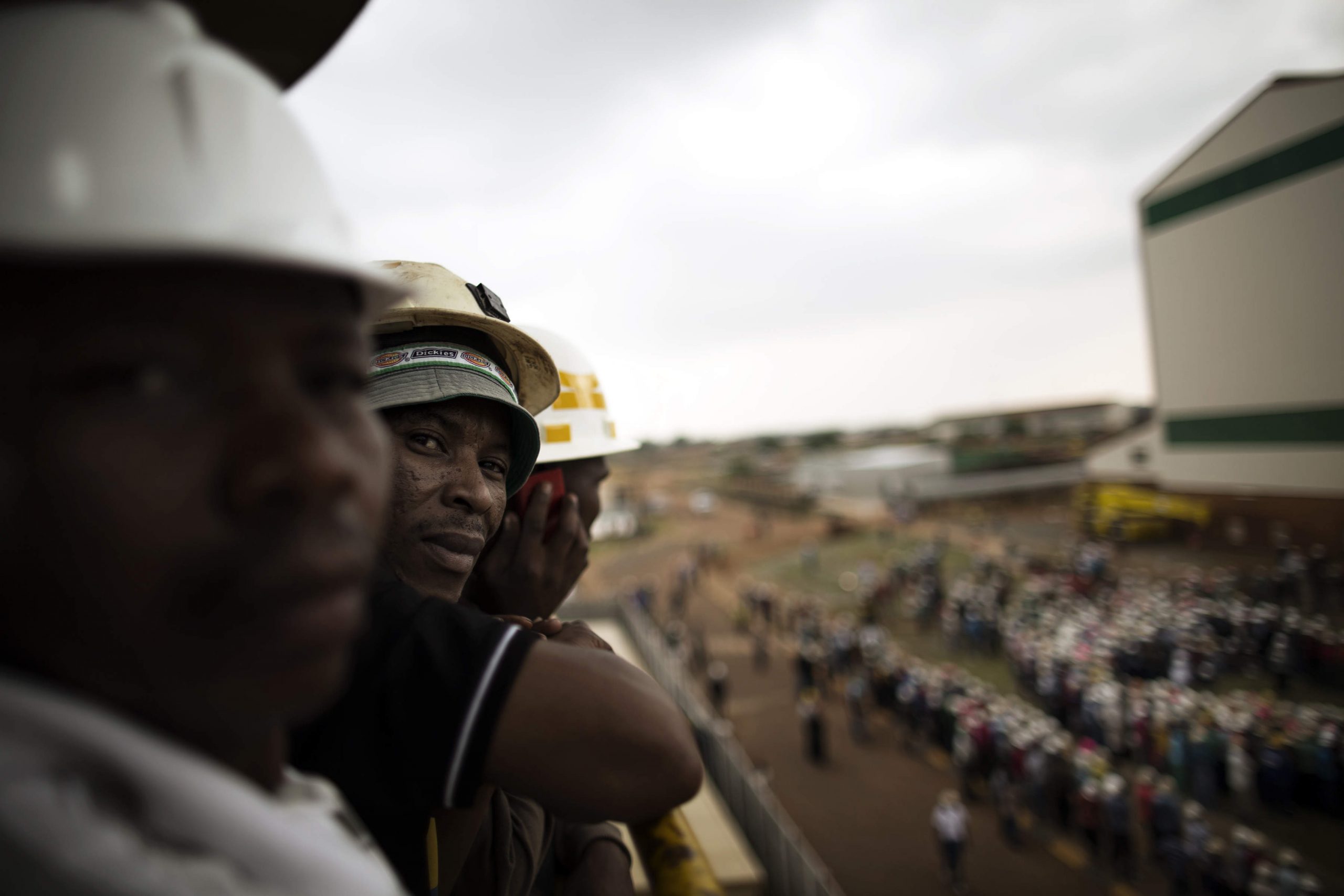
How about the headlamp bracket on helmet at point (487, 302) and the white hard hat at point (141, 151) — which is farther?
the headlamp bracket on helmet at point (487, 302)

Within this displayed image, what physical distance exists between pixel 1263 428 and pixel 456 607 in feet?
116

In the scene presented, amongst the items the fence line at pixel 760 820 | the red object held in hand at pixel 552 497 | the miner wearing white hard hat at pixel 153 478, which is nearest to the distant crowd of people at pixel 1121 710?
the fence line at pixel 760 820

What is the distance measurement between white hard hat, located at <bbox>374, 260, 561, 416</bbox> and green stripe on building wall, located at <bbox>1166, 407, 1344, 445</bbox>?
32557 millimetres

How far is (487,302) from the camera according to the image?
2.13m

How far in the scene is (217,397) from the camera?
761 millimetres

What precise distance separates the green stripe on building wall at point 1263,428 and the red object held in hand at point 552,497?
32.2 m

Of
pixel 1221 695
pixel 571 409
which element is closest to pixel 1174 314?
pixel 1221 695

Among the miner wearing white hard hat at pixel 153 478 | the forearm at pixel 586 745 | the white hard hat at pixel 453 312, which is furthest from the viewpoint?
the white hard hat at pixel 453 312

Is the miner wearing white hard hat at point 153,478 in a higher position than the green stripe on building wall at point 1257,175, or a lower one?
lower

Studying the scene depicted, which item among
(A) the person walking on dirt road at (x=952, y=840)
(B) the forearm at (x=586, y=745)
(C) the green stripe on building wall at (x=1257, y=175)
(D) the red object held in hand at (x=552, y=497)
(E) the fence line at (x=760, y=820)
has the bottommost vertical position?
(A) the person walking on dirt road at (x=952, y=840)

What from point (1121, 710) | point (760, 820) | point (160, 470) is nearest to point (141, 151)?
point (160, 470)

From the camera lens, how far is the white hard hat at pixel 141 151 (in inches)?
27.1

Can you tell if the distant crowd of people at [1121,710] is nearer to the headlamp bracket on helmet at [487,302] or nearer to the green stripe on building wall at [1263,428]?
the green stripe on building wall at [1263,428]

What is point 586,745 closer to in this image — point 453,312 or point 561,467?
point 453,312
